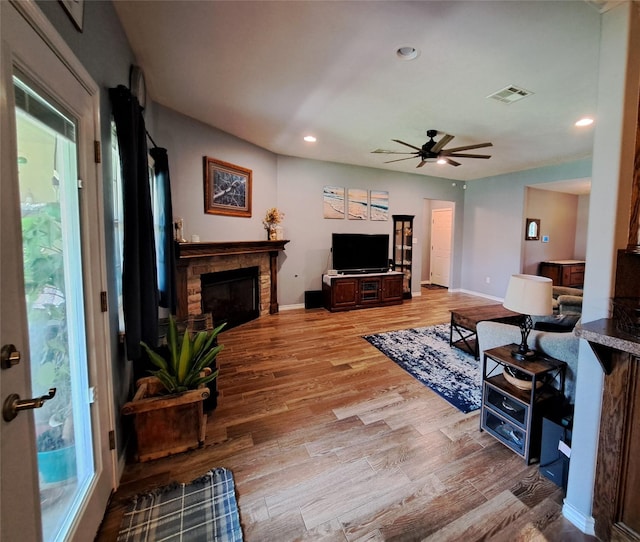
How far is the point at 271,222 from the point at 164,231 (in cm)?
235

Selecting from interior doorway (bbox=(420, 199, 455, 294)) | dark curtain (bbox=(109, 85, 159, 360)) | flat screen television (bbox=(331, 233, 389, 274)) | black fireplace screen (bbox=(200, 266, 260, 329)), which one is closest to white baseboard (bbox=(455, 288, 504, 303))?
interior doorway (bbox=(420, 199, 455, 294))

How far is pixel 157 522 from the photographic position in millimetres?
1438

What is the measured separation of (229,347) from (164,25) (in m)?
3.14

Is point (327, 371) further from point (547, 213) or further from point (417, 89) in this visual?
point (547, 213)

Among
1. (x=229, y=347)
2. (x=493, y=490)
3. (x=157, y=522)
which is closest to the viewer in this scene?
(x=157, y=522)

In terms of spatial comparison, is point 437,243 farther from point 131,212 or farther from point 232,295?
point 131,212

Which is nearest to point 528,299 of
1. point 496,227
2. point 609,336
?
point 609,336

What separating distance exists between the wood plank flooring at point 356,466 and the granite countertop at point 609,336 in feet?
3.35

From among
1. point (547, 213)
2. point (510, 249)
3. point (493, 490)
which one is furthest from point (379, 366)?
point (547, 213)

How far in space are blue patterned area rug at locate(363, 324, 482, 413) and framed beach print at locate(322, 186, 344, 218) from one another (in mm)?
2685

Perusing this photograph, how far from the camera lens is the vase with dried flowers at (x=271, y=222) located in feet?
16.2

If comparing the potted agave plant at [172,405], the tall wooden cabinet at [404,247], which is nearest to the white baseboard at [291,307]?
the tall wooden cabinet at [404,247]

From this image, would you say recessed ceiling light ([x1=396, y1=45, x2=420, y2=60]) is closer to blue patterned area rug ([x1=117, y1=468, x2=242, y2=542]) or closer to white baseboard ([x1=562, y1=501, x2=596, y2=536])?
white baseboard ([x1=562, y1=501, x2=596, y2=536])

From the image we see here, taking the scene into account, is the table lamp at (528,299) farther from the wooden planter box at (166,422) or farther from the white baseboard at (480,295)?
the white baseboard at (480,295)
